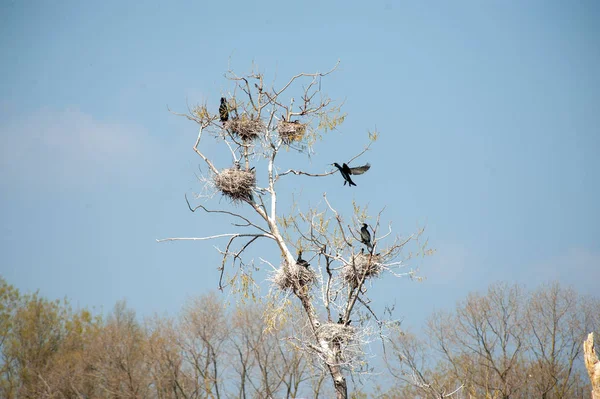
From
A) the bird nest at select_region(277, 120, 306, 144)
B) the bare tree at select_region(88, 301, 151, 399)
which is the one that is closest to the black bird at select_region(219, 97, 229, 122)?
the bird nest at select_region(277, 120, 306, 144)

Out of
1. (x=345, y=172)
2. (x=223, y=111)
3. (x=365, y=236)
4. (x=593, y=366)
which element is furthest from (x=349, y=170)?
(x=593, y=366)

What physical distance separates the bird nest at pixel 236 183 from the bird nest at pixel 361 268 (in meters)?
1.79

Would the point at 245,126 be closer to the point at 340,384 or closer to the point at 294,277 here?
the point at 294,277

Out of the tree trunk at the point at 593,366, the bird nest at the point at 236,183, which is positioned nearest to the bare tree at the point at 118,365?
the bird nest at the point at 236,183

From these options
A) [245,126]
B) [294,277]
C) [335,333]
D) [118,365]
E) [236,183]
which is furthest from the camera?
[118,365]

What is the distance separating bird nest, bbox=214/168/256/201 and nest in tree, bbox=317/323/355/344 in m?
2.18

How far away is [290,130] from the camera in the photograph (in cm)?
966

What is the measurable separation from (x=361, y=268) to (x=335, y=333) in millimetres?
931

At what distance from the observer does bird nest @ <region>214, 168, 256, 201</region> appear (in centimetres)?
934

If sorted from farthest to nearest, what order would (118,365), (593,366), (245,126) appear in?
(118,365) → (245,126) → (593,366)

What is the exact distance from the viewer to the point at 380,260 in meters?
8.81

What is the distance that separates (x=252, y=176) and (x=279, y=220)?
88 cm

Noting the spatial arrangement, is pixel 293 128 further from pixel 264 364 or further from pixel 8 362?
pixel 8 362

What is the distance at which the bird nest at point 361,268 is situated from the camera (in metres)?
8.73
